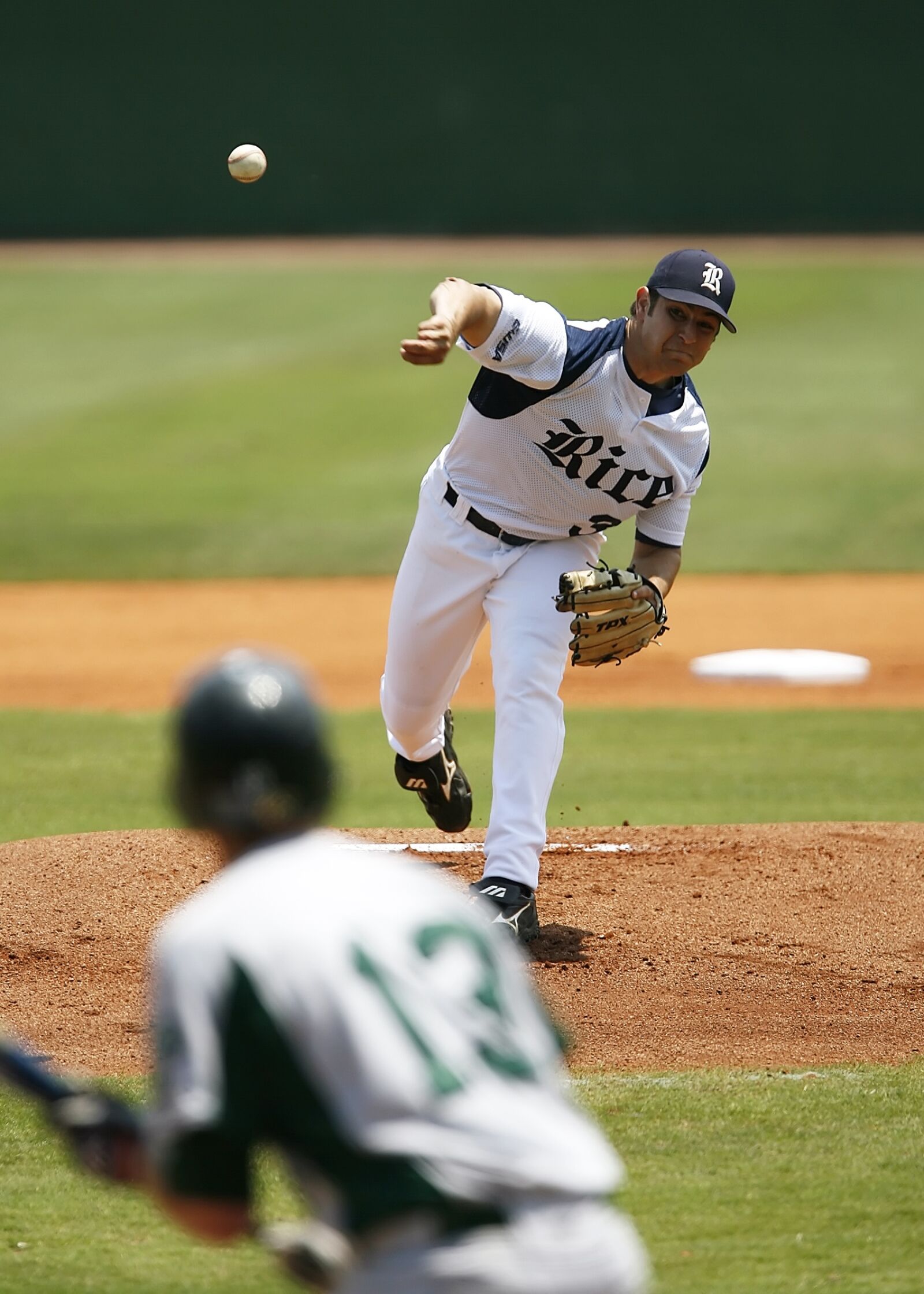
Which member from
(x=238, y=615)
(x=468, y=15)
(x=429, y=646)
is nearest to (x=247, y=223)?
(x=468, y=15)

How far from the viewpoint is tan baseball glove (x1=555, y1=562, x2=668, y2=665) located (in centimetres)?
492

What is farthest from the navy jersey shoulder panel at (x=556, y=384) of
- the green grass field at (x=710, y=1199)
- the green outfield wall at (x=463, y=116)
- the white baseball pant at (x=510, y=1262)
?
the green outfield wall at (x=463, y=116)

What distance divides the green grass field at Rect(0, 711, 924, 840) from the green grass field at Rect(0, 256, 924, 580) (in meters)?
4.58

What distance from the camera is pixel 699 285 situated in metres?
4.84

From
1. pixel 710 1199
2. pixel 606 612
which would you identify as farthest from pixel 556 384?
pixel 710 1199

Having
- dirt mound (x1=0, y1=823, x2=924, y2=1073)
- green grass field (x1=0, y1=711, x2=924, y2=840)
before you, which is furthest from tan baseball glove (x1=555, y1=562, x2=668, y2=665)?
green grass field (x1=0, y1=711, x2=924, y2=840)

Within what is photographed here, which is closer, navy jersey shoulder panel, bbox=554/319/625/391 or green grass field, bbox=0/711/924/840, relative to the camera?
navy jersey shoulder panel, bbox=554/319/625/391

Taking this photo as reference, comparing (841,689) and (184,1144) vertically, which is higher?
(184,1144)

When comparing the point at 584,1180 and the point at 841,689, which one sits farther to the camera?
the point at 841,689

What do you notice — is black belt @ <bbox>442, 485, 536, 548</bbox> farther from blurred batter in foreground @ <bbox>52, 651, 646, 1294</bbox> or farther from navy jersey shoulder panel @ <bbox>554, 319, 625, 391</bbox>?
blurred batter in foreground @ <bbox>52, 651, 646, 1294</bbox>

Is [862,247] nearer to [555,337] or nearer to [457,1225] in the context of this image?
[555,337]

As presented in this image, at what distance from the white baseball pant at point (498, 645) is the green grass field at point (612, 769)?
157cm

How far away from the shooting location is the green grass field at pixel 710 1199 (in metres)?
3.17

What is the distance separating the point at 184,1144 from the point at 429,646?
361 cm
